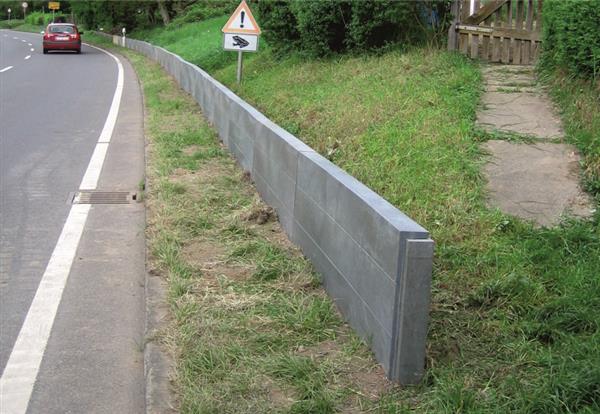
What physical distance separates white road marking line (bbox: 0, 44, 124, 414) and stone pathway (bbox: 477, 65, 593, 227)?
11.0ft

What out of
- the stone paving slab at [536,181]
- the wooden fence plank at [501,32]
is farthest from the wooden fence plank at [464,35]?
the stone paving slab at [536,181]

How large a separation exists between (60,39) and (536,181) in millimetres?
38082

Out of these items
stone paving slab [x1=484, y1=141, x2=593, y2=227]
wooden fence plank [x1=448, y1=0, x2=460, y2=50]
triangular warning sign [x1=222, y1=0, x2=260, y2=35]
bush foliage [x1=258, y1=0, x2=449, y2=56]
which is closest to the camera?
stone paving slab [x1=484, y1=141, x2=593, y2=227]

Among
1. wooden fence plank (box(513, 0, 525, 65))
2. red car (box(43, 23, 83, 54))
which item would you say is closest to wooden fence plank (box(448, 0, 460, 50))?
wooden fence plank (box(513, 0, 525, 65))

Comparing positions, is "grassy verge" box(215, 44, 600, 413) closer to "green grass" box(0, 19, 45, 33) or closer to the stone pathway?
the stone pathway

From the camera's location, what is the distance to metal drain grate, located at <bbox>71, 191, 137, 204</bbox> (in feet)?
27.8

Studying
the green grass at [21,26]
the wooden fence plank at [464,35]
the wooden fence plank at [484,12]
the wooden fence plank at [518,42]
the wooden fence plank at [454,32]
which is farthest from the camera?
the green grass at [21,26]

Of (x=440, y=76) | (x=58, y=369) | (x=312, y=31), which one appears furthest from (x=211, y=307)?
(x=312, y=31)

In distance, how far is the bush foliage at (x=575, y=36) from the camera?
8.48m

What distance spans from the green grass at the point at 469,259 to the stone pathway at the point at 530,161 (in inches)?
6.0

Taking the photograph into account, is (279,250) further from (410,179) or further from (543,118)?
(543,118)

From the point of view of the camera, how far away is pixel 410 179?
23.4ft

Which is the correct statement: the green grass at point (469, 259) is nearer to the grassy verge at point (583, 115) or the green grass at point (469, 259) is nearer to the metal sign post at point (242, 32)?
the grassy verge at point (583, 115)

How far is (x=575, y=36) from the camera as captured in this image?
889cm
